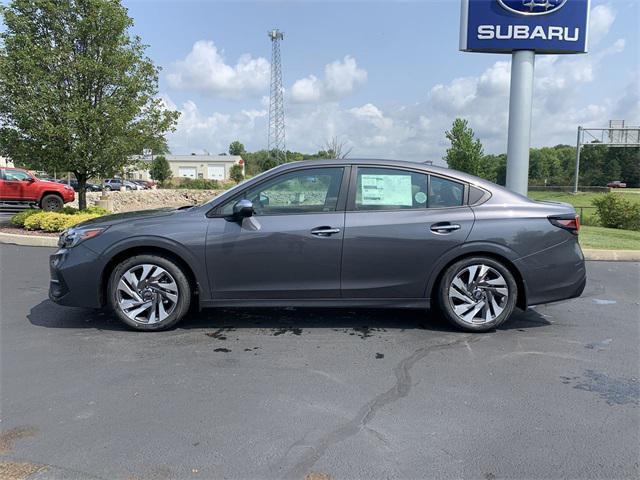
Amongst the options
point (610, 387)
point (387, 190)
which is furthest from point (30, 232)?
point (610, 387)

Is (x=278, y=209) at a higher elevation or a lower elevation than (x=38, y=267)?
higher

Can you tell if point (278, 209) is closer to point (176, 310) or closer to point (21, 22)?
point (176, 310)

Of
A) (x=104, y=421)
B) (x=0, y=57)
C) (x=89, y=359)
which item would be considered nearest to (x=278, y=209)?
(x=89, y=359)

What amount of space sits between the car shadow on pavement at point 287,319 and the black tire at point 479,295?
8.0 inches

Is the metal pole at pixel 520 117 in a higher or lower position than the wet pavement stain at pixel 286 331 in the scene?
higher

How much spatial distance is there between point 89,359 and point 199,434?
161cm

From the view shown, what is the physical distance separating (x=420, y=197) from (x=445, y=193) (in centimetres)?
24

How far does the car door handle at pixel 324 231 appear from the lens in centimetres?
453

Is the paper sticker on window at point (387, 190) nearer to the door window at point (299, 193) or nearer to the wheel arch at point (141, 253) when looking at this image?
the door window at point (299, 193)

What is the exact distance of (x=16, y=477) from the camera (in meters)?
2.46

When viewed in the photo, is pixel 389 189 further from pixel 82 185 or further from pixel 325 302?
pixel 82 185

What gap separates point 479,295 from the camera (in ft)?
15.3

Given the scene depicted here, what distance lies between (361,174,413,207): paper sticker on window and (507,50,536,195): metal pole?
7622 millimetres

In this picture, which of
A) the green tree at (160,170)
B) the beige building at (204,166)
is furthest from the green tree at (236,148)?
the green tree at (160,170)
